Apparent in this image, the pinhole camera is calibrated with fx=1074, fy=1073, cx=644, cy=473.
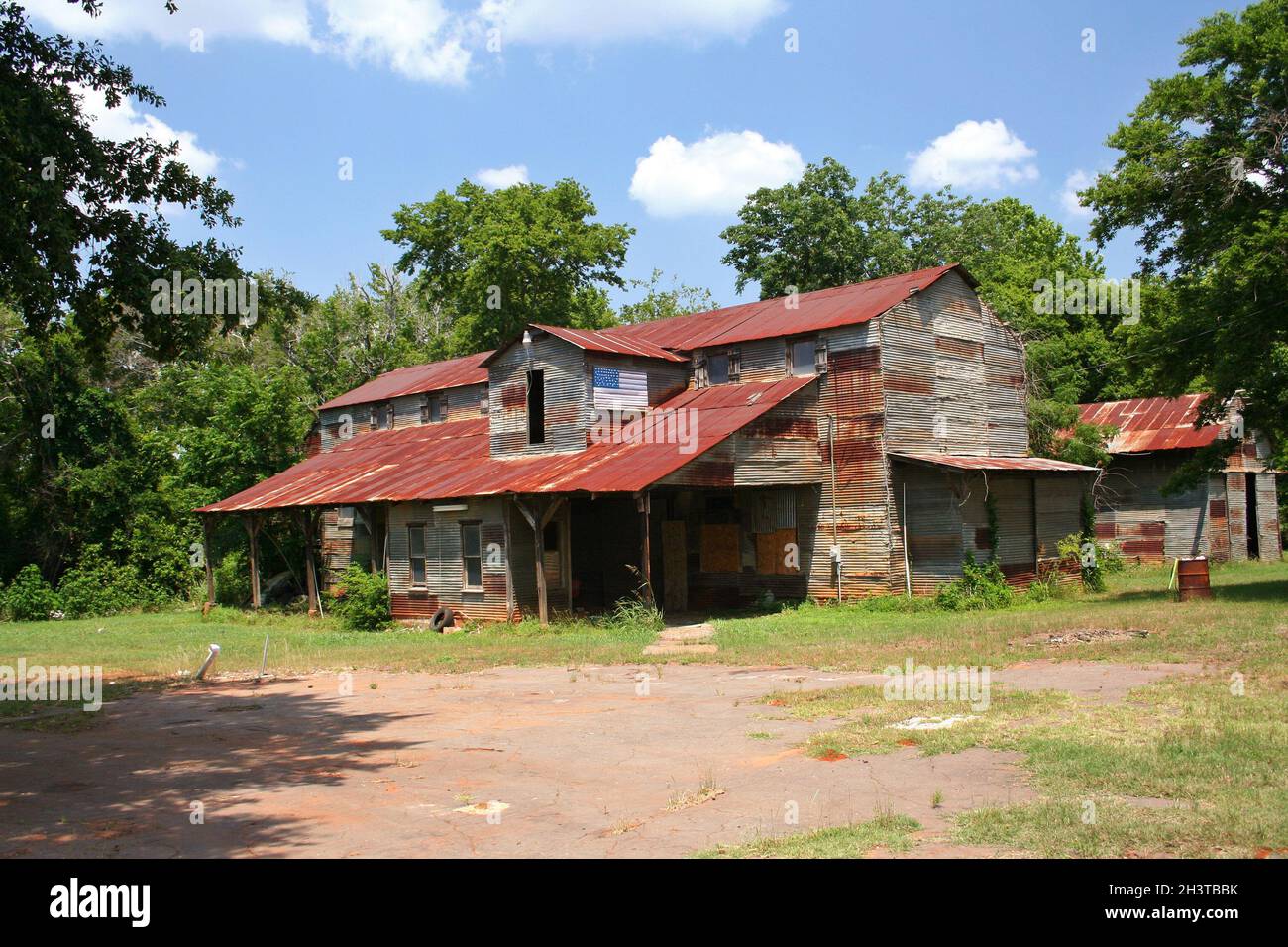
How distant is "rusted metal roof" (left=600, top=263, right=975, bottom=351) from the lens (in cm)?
2784

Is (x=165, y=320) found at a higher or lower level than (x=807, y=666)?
higher

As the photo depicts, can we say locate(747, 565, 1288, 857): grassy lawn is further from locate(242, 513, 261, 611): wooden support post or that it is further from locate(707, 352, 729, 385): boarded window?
locate(242, 513, 261, 611): wooden support post

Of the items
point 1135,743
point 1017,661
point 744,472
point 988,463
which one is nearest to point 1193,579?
point 988,463

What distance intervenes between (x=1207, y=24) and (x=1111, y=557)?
57.8 feet

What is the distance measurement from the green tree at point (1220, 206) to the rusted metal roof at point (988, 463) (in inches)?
136

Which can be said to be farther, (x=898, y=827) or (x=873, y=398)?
(x=873, y=398)

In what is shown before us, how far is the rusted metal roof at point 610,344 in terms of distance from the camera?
27781mm

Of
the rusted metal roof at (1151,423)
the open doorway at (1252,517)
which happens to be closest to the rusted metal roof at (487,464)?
the rusted metal roof at (1151,423)

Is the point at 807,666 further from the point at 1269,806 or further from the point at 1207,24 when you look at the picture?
the point at 1207,24

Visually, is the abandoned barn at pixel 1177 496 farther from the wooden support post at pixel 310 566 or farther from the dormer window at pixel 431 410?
the wooden support post at pixel 310 566

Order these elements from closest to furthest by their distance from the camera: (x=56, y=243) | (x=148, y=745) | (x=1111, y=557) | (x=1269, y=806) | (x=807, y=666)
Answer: (x=1269, y=806) → (x=148, y=745) → (x=56, y=243) → (x=807, y=666) → (x=1111, y=557)

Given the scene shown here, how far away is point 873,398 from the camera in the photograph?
2686cm

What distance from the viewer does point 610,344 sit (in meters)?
28.7
